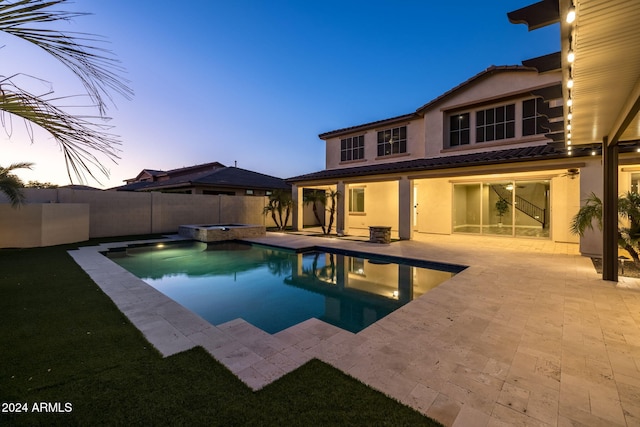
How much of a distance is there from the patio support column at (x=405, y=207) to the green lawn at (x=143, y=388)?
10.6 meters

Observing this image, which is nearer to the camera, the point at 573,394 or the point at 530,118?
the point at 573,394

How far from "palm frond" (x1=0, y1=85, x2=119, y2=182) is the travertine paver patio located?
2275 millimetres

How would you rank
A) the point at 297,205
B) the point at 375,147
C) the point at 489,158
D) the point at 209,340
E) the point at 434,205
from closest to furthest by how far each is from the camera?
the point at 209,340 → the point at 489,158 → the point at 434,205 → the point at 375,147 → the point at 297,205

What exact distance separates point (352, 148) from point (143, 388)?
16.3 meters

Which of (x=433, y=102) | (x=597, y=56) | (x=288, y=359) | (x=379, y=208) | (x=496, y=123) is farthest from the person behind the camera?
(x=379, y=208)

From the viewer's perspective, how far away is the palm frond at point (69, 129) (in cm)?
133

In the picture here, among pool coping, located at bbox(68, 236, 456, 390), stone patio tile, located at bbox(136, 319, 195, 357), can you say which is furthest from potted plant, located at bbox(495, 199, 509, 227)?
stone patio tile, located at bbox(136, 319, 195, 357)

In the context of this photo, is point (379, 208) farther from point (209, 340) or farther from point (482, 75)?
point (209, 340)

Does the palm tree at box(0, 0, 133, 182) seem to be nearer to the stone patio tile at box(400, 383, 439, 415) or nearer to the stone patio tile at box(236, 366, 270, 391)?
the stone patio tile at box(236, 366, 270, 391)

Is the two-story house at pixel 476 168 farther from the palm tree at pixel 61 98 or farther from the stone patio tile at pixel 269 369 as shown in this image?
the palm tree at pixel 61 98

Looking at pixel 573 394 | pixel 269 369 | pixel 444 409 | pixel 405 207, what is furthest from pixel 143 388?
pixel 405 207

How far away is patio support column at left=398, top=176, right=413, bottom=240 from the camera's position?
12.5 m

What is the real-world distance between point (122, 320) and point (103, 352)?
1054 millimetres

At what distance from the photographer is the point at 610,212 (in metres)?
6.12
